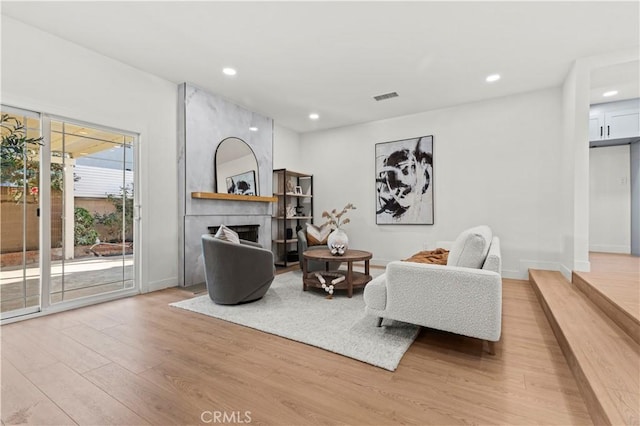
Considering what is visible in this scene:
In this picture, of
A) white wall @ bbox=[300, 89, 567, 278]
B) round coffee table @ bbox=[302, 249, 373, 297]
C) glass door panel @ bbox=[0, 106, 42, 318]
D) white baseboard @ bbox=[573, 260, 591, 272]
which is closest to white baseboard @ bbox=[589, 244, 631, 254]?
white wall @ bbox=[300, 89, 567, 278]

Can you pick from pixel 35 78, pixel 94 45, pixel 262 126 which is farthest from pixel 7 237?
pixel 262 126

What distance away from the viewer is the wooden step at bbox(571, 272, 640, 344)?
2.03 metres

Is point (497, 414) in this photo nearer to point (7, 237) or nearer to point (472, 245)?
point (472, 245)

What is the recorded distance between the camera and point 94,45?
10.4 feet

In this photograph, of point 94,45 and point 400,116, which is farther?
point 400,116

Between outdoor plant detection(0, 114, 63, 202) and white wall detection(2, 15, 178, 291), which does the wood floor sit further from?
white wall detection(2, 15, 178, 291)

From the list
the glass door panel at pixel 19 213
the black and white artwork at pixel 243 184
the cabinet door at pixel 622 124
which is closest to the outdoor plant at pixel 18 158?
the glass door panel at pixel 19 213

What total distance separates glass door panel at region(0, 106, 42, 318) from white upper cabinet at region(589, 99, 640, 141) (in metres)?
7.11

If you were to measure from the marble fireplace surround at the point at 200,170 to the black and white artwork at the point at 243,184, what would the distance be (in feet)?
0.51

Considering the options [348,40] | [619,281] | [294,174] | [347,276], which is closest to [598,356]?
[619,281]

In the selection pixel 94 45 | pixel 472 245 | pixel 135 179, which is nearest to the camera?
pixel 472 245

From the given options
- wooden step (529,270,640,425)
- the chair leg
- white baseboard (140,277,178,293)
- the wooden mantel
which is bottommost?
the chair leg

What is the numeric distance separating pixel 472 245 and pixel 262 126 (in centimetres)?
423

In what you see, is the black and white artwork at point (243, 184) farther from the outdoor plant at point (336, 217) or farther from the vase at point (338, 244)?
the vase at point (338, 244)
